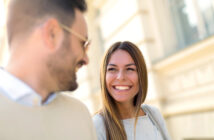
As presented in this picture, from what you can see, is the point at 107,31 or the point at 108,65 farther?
the point at 107,31

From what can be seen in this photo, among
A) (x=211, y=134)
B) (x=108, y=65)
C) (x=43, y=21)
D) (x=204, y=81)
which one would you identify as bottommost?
(x=211, y=134)

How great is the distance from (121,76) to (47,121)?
3.02 ft

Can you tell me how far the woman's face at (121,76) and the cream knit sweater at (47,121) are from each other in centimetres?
66

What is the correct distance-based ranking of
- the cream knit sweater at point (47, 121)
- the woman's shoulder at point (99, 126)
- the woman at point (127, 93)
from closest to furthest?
the cream knit sweater at point (47, 121) → the woman's shoulder at point (99, 126) → the woman at point (127, 93)

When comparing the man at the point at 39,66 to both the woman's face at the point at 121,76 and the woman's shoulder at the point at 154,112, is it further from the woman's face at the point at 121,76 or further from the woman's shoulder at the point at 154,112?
the woman's shoulder at the point at 154,112

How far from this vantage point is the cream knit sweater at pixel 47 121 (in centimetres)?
86

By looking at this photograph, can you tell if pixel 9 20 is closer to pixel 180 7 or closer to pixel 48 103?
pixel 48 103

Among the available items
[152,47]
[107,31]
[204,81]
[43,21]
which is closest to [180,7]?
[152,47]

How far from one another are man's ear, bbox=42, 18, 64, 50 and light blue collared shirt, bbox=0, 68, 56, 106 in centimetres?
19

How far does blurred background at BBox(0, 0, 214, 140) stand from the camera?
3314 mm

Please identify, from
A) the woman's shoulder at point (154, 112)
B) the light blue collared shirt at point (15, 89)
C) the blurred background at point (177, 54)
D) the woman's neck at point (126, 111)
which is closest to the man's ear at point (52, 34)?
the light blue collared shirt at point (15, 89)

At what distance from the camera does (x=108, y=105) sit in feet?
5.84

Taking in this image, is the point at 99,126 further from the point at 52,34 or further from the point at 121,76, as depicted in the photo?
the point at 52,34

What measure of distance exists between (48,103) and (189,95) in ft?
10.2
